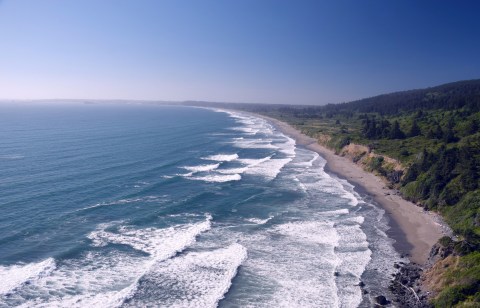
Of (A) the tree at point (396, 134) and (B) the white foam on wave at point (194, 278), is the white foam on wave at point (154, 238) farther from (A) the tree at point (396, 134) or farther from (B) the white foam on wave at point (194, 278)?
(A) the tree at point (396, 134)

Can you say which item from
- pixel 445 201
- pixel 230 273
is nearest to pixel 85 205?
pixel 230 273

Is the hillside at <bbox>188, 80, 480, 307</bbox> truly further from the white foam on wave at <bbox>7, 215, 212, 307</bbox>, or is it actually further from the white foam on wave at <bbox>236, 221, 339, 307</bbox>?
the white foam on wave at <bbox>7, 215, 212, 307</bbox>

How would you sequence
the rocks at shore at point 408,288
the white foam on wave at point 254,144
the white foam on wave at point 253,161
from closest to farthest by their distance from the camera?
the rocks at shore at point 408,288, the white foam on wave at point 253,161, the white foam on wave at point 254,144

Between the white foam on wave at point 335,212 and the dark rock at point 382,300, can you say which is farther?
the white foam on wave at point 335,212

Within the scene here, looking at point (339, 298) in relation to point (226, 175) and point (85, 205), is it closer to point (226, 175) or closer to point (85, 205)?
point (85, 205)

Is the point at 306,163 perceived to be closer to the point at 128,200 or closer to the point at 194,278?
the point at 128,200

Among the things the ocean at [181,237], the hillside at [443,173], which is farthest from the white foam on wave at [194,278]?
the hillside at [443,173]

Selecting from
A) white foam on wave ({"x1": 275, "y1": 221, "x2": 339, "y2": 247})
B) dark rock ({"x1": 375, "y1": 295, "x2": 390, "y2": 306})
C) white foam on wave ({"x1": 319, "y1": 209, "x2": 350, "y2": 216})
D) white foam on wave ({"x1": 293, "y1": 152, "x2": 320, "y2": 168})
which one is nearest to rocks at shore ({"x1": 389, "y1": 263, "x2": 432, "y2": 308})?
dark rock ({"x1": 375, "y1": 295, "x2": 390, "y2": 306})

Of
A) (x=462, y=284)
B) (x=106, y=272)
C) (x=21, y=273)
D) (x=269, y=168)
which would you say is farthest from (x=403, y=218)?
(x=21, y=273)
